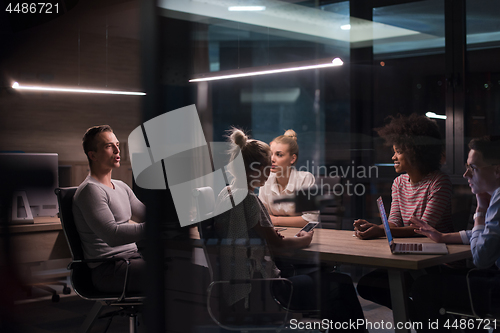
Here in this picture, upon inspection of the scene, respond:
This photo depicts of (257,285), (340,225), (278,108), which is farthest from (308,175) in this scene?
(278,108)

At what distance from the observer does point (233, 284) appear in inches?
74.1

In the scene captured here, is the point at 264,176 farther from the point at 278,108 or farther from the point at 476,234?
the point at 278,108

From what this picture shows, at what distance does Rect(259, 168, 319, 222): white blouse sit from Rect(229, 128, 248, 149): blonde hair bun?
0.21m

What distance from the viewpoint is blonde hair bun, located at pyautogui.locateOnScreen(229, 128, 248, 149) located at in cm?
205

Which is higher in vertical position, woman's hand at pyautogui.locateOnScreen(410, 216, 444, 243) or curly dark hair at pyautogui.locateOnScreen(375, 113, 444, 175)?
curly dark hair at pyautogui.locateOnScreen(375, 113, 444, 175)

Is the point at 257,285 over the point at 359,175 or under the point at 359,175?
under

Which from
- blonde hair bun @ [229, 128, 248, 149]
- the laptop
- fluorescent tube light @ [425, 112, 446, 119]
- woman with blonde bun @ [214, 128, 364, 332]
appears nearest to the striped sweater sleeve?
the laptop

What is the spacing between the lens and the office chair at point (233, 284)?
185 centimetres

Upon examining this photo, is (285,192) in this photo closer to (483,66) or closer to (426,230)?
(426,230)

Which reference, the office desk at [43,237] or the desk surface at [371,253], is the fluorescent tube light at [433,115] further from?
the office desk at [43,237]

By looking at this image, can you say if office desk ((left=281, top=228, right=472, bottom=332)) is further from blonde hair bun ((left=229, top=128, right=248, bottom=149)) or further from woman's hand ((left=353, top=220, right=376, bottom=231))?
blonde hair bun ((left=229, top=128, right=248, bottom=149))

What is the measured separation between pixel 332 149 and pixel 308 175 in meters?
1.28

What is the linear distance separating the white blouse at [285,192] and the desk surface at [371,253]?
14 cm

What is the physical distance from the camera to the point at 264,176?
6.75ft
